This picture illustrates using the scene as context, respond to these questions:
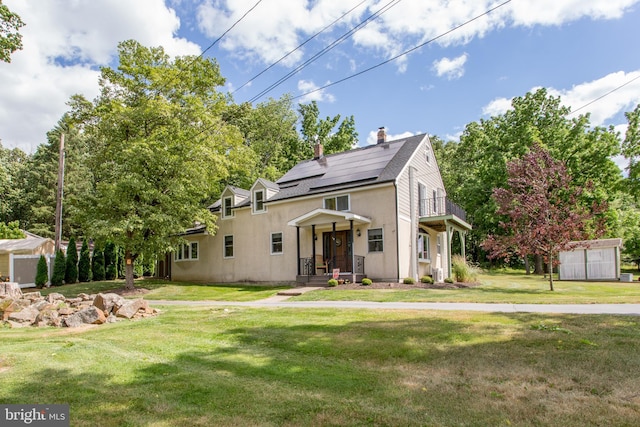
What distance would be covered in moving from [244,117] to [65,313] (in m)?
28.2

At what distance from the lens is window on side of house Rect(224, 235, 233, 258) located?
23.6 meters


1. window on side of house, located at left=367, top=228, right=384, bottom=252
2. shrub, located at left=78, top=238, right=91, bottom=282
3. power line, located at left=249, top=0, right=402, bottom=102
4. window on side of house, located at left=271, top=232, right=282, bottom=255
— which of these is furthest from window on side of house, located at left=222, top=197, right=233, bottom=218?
power line, located at left=249, top=0, right=402, bottom=102

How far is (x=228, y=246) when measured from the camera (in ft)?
77.9

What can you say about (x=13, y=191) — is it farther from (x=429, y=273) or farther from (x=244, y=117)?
(x=429, y=273)

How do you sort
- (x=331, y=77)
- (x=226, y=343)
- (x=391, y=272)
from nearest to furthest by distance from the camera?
1. (x=226, y=343)
2. (x=331, y=77)
3. (x=391, y=272)

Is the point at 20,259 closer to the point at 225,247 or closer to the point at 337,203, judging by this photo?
the point at 225,247

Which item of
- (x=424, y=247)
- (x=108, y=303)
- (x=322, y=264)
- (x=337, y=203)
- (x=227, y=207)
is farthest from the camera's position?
(x=227, y=207)

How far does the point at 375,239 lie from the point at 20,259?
19.7 metres

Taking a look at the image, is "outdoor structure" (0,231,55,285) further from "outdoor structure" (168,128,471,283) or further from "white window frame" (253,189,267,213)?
"white window frame" (253,189,267,213)

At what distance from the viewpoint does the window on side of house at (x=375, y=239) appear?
1809 centimetres

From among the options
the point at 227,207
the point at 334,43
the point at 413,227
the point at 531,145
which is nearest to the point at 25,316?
the point at 334,43

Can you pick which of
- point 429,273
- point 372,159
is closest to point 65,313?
point 372,159

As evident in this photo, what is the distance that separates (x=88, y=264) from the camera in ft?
80.9

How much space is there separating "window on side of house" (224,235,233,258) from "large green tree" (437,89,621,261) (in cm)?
1904
